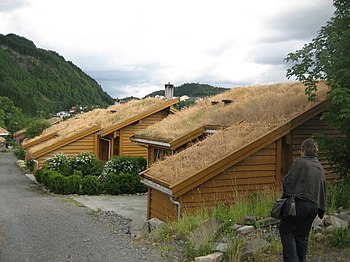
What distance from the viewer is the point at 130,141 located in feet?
77.2

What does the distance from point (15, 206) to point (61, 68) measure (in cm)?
17938

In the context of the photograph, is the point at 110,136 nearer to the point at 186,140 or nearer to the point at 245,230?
the point at 186,140

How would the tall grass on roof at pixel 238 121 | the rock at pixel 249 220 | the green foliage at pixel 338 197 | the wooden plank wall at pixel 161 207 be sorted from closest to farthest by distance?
the rock at pixel 249 220
the green foliage at pixel 338 197
the wooden plank wall at pixel 161 207
the tall grass on roof at pixel 238 121

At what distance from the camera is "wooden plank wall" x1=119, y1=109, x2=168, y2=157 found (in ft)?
76.8

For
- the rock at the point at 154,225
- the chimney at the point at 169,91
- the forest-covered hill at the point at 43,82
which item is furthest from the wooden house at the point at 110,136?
the forest-covered hill at the point at 43,82

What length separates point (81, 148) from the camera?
2427cm

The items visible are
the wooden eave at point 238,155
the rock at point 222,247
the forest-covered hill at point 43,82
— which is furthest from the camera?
the forest-covered hill at point 43,82

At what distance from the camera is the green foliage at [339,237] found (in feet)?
21.6

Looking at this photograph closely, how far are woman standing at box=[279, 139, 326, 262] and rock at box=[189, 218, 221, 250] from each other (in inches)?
81.4

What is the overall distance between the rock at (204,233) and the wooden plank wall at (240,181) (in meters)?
2.46

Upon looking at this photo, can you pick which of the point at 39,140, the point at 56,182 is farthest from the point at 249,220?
the point at 39,140

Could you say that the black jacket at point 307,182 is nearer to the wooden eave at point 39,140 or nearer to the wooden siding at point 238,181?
the wooden siding at point 238,181

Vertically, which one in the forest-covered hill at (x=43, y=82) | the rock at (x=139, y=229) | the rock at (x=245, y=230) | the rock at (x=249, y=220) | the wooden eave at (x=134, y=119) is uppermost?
the forest-covered hill at (x=43, y=82)

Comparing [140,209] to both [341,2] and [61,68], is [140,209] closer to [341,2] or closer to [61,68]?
[341,2]
